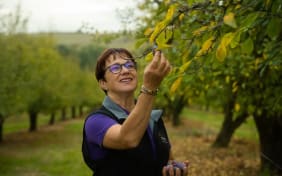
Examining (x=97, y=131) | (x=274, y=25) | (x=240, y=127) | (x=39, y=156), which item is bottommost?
(x=240, y=127)

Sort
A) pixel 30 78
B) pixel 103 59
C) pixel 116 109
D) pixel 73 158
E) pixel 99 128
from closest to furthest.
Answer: pixel 99 128
pixel 116 109
pixel 103 59
pixel 73 158
pixel 30 78

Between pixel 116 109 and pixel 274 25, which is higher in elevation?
pixel 274 25

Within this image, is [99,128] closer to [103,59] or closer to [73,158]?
[103,59]

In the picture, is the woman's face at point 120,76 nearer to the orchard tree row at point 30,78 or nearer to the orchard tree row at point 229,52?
the orchard tree row at point 229,52

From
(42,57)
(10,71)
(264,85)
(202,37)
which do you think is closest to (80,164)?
(10,71)

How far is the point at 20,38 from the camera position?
95.9 ft

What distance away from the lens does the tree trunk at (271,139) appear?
1018 cm

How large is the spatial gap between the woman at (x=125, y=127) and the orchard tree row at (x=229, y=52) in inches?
9.8

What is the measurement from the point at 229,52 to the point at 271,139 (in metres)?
5.80

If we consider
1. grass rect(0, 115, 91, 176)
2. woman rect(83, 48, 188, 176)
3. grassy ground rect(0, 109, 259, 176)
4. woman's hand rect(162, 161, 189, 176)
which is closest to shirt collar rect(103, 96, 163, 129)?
woman rect(83, 48, 188, 176)

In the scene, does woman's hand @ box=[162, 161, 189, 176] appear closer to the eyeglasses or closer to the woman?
the woman

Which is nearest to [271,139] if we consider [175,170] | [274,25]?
[274,25]

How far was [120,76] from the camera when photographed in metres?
2.78

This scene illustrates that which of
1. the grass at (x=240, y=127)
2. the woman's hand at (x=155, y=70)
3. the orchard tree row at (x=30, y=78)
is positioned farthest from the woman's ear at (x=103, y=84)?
the orchard tree row at (x=30, y=78)
